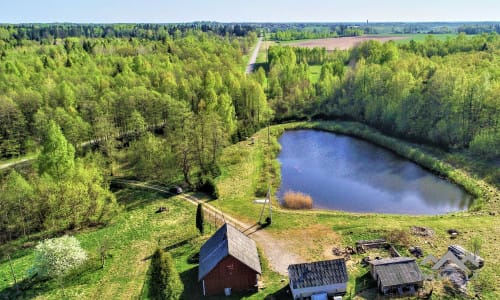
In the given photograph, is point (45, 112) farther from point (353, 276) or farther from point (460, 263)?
point (460, 263)

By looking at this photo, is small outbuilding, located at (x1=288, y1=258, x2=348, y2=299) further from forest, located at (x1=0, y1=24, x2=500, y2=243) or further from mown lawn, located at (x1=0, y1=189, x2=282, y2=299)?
forest, located at (x1=0, y1=24, x2=500, y2=243)

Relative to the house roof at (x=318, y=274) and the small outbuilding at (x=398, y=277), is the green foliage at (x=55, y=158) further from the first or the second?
the small outbuilding at (x=398, y=277)

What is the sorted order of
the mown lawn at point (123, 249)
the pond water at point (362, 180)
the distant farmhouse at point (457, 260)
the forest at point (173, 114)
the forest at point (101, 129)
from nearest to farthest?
the distant farmhouse at point (457, 260) < the mown lawn at point (123, 249) < the forest at point (101, 129) < the forest at point (173, 114) < the pond water at point (362, 180)

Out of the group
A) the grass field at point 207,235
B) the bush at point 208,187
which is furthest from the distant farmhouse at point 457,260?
the bush at point 208,187

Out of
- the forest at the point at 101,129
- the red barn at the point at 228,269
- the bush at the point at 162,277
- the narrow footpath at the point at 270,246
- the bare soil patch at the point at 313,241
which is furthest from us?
the forest at the point at 101,129

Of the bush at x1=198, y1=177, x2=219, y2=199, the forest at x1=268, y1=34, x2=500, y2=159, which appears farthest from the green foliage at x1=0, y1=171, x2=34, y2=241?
the forest at x1=268, y1=34, x2=500, y2=159

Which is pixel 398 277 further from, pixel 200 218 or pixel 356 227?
pixel 200 218
